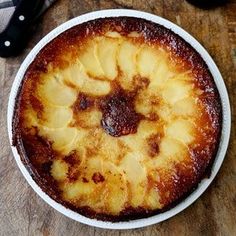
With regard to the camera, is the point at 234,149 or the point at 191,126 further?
the point at 234,149

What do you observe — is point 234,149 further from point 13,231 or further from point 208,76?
point 13,231

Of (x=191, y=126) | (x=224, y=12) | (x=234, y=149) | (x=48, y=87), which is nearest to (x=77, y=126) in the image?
(x=48, y=87)

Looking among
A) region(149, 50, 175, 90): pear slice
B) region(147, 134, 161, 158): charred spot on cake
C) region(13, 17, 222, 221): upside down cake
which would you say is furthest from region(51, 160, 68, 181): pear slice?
region(149, 50, 175, 90): pear slice

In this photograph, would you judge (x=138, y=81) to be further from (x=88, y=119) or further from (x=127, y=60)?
(x=88, y=119)

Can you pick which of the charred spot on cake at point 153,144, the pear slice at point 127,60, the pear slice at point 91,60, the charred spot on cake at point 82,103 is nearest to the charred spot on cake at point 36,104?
the charred spot on cake at point 82,103

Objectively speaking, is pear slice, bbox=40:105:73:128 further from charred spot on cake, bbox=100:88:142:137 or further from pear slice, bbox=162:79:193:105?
pear slice, bbox=162:79:193:105

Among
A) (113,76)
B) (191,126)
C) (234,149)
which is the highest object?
(113,76)

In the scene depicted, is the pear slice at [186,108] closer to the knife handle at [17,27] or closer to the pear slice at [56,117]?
the pear slice at [56,117]

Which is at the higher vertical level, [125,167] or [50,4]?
[50,4]
